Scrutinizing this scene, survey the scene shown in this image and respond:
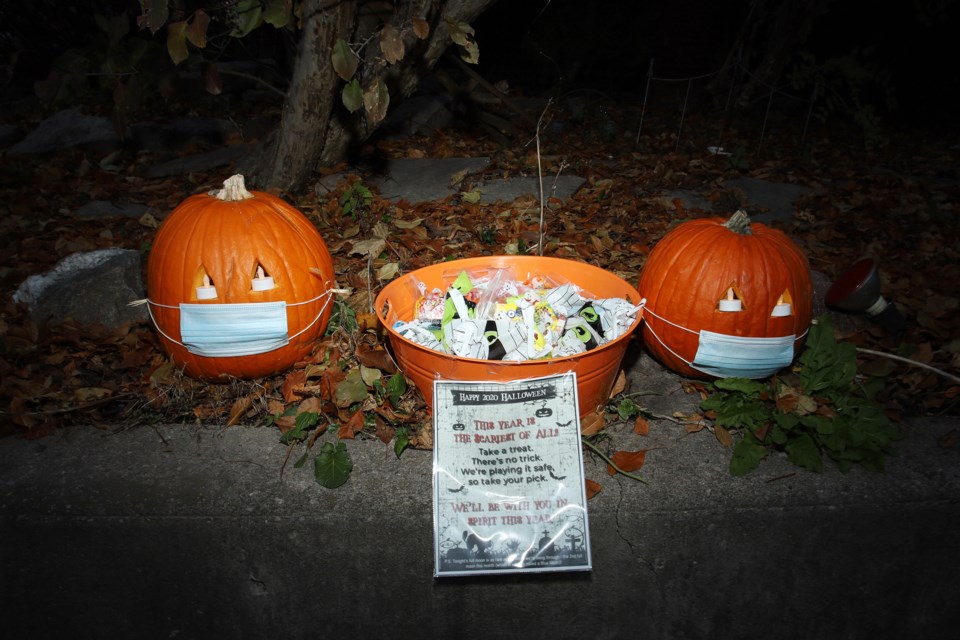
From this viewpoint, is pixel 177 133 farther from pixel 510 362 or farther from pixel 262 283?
pixel 510 362

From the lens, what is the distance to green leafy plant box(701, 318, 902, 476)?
2.07 m

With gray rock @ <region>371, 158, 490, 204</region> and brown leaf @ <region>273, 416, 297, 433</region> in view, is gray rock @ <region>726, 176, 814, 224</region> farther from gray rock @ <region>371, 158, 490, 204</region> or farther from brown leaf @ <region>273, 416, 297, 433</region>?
brown leaf @ <region>273, 416, 297, 433</region>

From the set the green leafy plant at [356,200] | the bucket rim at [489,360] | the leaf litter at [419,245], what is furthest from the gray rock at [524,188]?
the bucket rim at [489,360]

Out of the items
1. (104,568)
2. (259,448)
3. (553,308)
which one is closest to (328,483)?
(259,448)

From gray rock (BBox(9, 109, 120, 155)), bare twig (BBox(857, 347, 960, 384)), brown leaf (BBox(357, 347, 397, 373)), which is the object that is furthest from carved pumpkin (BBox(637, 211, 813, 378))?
gray rock (BBox(9, 109, 120, 155))

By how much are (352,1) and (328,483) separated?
2557mm

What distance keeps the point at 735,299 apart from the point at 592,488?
0.89 metres

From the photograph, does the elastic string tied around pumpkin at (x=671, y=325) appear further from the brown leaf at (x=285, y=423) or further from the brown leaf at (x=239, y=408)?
the brown leaf at (x=239, y=408)

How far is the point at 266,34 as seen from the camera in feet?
26.6

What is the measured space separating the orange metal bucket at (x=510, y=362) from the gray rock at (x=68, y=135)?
4034 mm

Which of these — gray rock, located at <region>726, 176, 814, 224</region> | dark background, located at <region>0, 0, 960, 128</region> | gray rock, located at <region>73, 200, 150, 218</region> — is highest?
dark background, located at <region>0, 0, 960, 128</region>

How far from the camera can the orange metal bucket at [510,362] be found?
1963 millimetres

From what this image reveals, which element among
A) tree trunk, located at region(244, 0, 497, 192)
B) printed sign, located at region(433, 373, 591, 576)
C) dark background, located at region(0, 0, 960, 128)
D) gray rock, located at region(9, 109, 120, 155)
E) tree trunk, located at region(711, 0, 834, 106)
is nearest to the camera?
printed sign, located at region(433, 373, 591, 576)

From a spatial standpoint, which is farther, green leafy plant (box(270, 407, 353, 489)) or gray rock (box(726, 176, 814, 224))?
gray rock (box(726, 176, 814, 224))
